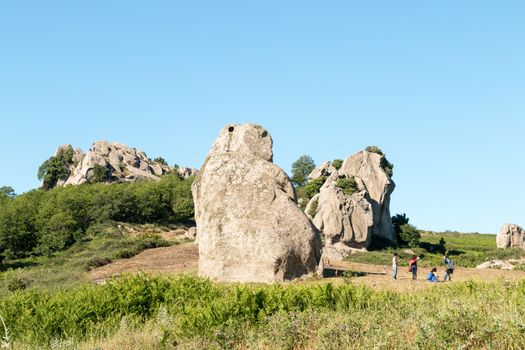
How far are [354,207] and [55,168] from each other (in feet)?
313

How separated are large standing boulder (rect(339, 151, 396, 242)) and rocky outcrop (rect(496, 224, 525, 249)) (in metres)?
12.2

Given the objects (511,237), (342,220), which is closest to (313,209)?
(342,220)

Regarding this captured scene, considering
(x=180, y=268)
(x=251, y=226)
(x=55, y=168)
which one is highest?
(x=55, y=168)

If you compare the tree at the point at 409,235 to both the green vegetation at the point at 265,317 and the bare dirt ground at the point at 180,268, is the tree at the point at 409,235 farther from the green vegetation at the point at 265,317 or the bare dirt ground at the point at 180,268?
the green vegetation at the point at 265,317

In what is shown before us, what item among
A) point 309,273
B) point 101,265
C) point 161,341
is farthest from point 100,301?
point 101,265

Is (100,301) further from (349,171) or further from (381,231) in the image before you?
(349,171)

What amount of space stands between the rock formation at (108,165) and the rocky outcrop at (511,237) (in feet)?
255

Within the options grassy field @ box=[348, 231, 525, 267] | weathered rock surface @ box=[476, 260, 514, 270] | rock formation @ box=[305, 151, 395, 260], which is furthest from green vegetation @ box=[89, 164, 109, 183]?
weathered rock surface @ box=[476, 260, 514, 270]

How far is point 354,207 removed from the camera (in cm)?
5422

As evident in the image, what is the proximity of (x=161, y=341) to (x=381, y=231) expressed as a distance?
175 ft

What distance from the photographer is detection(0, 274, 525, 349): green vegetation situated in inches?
367

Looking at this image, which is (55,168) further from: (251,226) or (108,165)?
(251,226)

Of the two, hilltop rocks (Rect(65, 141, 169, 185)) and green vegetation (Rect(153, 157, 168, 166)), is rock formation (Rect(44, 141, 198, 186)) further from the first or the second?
green vegetation (Rect(153, 157, 168, 166))

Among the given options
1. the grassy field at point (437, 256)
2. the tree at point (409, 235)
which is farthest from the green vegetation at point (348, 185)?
the tree at point (409, 235)
